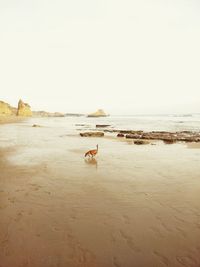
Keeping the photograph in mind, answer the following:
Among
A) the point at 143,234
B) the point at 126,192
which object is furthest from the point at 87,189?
the point at 143,234

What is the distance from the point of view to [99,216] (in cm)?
611

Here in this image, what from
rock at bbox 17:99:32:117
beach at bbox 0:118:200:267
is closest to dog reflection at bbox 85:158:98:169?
beach at bbox 0:118:200:267

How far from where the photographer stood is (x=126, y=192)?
7914 mm

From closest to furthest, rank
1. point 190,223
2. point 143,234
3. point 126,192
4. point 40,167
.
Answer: point 143,234 < point 190,223 < point 126,192 < point 40,167

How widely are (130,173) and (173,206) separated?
11.9 ft

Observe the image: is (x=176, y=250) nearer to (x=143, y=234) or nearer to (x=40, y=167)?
(x=143, y=234)

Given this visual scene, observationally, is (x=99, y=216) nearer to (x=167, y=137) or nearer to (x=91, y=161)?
(x=91, y=161)

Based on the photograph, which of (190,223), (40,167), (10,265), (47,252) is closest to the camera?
(10,265)

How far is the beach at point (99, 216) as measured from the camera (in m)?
4.50

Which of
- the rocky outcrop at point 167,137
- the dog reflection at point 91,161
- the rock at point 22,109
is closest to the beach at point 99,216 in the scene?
the dog reflection at point 91,161

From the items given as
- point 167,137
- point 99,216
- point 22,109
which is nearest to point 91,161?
point 99,216

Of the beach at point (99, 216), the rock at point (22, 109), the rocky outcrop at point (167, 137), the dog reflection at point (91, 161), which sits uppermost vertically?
the rock at point (22, 109)

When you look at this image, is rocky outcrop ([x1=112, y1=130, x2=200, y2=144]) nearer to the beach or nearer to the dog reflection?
the dog reflection

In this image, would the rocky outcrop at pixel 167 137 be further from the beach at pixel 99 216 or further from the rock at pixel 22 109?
the rock at pixel 22 109
